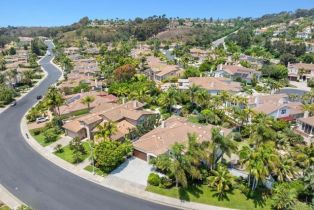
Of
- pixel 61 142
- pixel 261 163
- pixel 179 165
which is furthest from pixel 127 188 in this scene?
pixel 61 142

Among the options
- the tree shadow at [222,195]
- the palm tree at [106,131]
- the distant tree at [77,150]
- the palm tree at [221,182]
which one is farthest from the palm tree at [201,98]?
the tree shadow at [222,195]

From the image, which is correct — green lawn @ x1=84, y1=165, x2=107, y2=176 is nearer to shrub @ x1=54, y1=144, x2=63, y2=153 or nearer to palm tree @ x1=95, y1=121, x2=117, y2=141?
palm tree @ x1=95, y1=121, x2=117, y2=141

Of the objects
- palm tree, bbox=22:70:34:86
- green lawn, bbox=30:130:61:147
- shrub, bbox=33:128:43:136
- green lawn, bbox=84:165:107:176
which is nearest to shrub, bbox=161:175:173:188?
green lawn, bbox=84:165:107:176

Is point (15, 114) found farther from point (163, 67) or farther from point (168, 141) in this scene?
point (163, 67)

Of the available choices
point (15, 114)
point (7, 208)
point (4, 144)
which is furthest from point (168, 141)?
point (15, 114)

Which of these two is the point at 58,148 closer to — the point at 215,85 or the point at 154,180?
the point at 154,180
